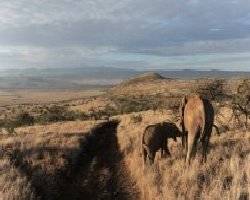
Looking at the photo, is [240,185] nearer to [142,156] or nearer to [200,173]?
[200,173]

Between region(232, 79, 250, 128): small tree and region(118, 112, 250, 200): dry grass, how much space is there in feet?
19.7

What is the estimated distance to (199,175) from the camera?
12242 mm

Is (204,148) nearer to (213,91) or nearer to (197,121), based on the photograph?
(197,121)

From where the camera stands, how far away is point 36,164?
15.3m

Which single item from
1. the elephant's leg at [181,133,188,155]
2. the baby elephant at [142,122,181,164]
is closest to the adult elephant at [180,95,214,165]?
the elephant's leg at [181,133,188,155]

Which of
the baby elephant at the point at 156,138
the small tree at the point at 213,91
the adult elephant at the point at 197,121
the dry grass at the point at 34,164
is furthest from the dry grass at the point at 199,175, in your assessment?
the small tree at the point at 213,91

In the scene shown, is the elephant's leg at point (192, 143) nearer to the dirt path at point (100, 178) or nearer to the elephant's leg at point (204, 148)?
the elephant's leg at point (204, 148)

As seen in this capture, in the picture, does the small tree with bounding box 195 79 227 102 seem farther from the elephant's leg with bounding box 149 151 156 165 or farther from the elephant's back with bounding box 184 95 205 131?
the elephant's leg with bounding box 149 151 156 165

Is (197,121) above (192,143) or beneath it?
above

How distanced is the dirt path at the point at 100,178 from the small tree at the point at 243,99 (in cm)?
630

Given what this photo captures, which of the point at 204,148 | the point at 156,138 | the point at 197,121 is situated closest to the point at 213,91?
the point at 156,138

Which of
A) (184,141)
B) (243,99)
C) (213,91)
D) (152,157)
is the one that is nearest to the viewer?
(152,157)

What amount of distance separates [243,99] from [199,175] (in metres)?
12.3

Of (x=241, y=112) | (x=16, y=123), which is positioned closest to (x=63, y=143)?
(x=241, y=112)
